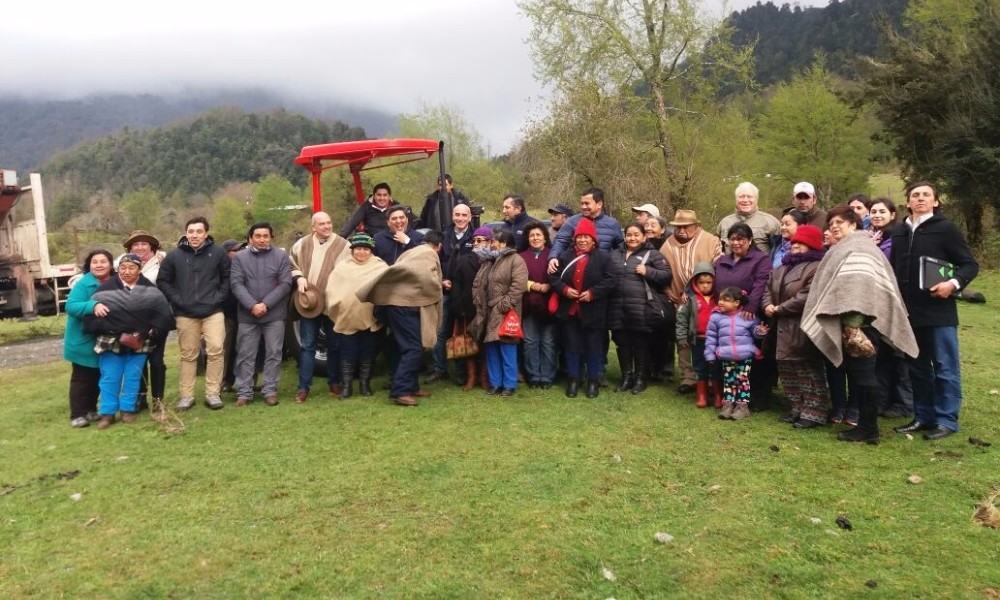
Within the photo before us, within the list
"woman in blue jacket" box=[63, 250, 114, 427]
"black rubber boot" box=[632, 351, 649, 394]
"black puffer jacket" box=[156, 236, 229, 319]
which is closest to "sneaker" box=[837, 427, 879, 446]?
"black rubber boot" box=[632, 351, 649, 394]

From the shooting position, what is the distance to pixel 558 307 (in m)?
5.96

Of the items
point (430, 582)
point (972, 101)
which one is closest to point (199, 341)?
point (430, 582)

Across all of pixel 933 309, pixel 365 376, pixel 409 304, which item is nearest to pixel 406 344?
pixel 409 304

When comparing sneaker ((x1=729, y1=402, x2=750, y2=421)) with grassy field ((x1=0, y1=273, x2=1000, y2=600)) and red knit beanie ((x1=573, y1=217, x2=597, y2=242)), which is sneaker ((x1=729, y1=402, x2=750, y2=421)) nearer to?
grassy field ((x1=0, y1=273, x2=1000, y2=600))

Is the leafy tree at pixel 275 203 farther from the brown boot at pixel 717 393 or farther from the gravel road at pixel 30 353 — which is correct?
the brown boot at pixel 717 393

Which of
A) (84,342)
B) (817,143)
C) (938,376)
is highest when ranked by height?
(817,143)

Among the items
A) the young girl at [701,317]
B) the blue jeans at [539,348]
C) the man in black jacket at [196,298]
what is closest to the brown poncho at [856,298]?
the young girl at [701,317]

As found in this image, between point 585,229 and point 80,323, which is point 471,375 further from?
point 80,323

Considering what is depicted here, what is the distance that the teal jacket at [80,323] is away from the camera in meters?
5.28

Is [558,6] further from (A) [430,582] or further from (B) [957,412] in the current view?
(A) [430,582]

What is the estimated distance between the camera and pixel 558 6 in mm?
19984

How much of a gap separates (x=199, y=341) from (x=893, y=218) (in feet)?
20.5

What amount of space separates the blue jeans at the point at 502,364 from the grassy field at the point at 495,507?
642mm

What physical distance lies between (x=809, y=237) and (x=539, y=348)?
2606 millimetres
